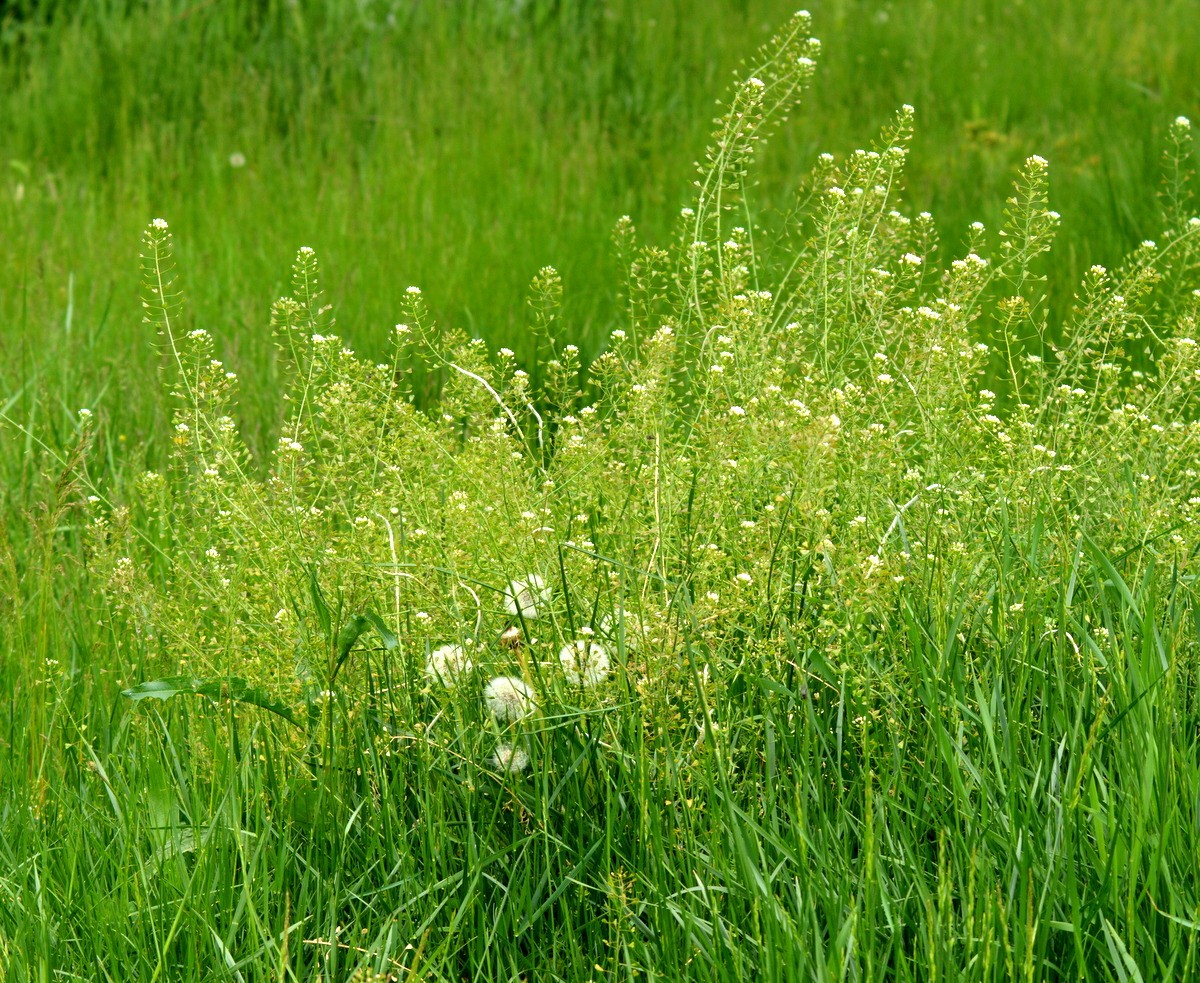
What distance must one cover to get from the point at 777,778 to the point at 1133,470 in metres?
0.95

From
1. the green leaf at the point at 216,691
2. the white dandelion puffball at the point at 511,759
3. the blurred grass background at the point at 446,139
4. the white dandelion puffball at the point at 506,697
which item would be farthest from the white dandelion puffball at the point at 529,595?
the blurred grass background at the point at 446,139

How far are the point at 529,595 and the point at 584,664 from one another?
20 centimetres

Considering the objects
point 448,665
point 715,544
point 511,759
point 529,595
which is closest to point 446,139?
point 715,544

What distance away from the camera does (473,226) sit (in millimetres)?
5168

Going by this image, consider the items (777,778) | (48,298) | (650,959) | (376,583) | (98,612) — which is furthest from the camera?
(48,298)

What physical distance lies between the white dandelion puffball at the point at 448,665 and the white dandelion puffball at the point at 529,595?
0.34 ft

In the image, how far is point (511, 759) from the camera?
2131 millimetres

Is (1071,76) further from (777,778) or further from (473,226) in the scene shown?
(777,778)

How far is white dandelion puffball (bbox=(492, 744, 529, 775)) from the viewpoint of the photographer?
6.96 feet

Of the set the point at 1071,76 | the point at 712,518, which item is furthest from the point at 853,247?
the point at 1071,76

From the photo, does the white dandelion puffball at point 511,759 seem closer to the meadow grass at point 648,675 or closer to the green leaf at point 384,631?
the meadow grass at point 648,675

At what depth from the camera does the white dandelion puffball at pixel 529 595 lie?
7.42ft

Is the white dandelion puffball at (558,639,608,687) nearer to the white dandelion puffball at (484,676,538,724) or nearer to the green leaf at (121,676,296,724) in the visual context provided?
the white dandelion puffball at (484,676,538,724)

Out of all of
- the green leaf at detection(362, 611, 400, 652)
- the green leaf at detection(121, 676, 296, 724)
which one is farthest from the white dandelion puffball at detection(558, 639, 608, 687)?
the green leaf at detection(121, 676, 296, 724)
